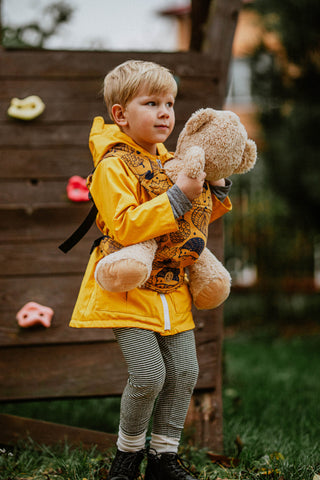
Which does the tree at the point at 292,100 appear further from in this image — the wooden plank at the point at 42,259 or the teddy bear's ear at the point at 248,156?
the teddy bear's ear at the point at 248,156

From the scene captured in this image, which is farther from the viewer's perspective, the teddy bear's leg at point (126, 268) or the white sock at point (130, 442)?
the white sock at point (130, 442)

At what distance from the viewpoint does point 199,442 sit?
8.84 ft

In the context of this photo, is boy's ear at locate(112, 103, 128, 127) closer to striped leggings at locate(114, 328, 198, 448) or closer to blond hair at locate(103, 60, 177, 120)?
blond hair at locate(103, 60, 177, 120)

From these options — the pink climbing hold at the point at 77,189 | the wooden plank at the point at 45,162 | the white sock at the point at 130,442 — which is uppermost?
the wooden plank at the point at 45,162

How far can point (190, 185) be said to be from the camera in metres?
1.73

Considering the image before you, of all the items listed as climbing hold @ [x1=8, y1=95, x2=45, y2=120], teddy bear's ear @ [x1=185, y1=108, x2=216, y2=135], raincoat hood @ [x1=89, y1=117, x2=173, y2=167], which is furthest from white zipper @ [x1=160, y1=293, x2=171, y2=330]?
climbing hold @ [x1=8, y1=95, x2=45, y2=120]

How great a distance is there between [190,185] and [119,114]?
0.42m

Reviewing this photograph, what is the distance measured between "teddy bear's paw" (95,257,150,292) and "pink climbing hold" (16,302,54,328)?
963 millimetres

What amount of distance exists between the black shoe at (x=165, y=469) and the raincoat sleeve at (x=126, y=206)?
0.86 meters

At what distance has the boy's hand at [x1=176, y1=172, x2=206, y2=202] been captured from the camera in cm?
173

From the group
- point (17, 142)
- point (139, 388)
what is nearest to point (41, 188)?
point (17, 142)

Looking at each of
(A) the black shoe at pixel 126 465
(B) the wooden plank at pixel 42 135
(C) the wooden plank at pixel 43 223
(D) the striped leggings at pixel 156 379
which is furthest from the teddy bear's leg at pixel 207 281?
(B) the wooden plank at pixel 42 135

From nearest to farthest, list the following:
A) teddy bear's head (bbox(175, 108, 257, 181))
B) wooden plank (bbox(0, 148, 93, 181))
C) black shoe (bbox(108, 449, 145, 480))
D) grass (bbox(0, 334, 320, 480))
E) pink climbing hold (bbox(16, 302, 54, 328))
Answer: teddy bear's head (bbox(175, 108, 257, 181)) → black shoe (bbox(108, 449, 145, 480)) → grass (bbox(0, 334, 320, 480)) → pink climbing hold (bbox(16, 302, 54, 328)) → wooden plank (bbox(0, 148, 93, 181))

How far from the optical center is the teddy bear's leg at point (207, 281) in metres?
2.00
